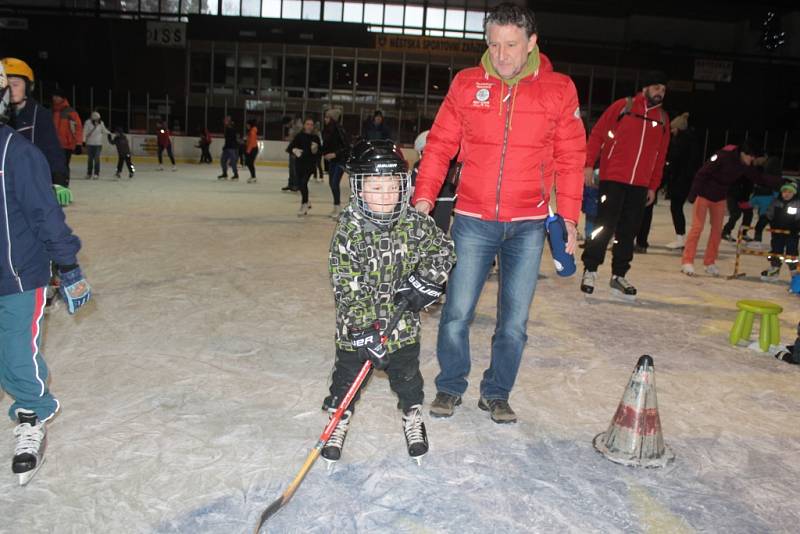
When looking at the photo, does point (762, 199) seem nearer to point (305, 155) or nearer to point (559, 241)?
point (305, 155)

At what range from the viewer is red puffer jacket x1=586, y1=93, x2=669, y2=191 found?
5309 mm

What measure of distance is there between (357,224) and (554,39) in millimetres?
28575

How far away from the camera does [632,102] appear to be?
5430mm

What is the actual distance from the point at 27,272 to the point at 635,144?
434 cm

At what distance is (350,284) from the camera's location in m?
2.38

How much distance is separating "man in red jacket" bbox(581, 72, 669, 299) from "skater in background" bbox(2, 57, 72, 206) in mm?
3694

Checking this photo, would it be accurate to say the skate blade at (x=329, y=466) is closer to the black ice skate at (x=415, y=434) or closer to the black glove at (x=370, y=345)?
the black ice skate at (x=415, y=434)

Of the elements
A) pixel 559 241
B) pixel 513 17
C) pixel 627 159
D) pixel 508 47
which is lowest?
pixel 559 241

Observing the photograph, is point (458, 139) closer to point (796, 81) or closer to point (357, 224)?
point (357, 224)

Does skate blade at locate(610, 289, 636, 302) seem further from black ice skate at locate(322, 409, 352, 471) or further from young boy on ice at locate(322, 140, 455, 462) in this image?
black ice skate at locate(322, 409, 352, 471)

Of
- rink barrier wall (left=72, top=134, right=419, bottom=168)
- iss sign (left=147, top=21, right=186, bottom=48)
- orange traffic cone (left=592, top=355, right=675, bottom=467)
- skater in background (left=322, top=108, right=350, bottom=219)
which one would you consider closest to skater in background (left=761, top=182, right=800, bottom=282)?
orange traffic cone (left=592, top=355, right=675, bottom=467)

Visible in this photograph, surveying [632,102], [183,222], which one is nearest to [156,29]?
[183,222]

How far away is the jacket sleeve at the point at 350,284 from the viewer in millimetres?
2369

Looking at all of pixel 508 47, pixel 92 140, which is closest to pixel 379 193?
pixel 508 47
